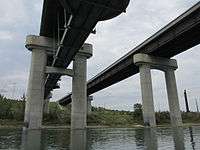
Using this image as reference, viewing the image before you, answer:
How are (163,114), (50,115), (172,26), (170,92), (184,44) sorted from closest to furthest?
(172,26) → (184,44) → (170,92) → (50,115) → (163,114)

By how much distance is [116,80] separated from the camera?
281ft

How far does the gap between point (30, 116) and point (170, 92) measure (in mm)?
35668

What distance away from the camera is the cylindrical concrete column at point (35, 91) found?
44.8 meters

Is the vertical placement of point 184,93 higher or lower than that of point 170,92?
higher

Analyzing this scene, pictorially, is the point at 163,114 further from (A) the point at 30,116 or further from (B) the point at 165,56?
(A) the point at 30,116

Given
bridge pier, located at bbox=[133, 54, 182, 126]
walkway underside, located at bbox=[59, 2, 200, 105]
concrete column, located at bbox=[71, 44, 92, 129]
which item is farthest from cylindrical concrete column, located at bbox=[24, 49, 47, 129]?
walkway underside, located at bbox=[59, 2, 200, 105]

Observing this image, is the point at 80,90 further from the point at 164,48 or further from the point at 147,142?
the point at 147,142

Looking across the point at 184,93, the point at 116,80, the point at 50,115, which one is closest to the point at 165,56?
the point at 116,80

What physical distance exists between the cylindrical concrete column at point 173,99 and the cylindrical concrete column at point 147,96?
246 inches

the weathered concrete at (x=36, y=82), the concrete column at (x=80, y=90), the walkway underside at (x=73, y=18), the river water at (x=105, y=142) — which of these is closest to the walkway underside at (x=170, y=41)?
the concrete column at (x=80, y=90)

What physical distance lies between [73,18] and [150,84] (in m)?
36.4

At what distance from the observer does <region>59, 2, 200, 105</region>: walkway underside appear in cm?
4584

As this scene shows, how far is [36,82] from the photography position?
4709 centimetres

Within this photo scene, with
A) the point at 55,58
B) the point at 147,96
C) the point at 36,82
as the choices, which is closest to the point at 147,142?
the point at 55,58
